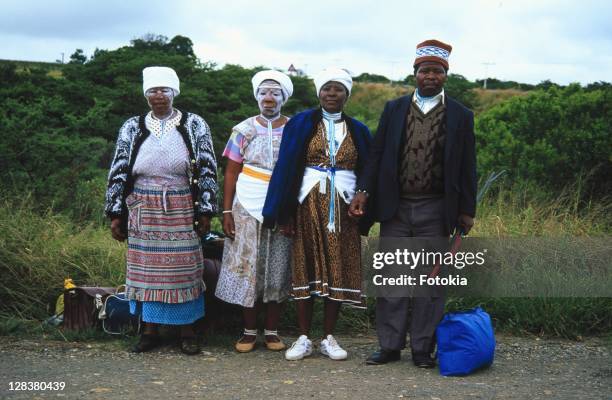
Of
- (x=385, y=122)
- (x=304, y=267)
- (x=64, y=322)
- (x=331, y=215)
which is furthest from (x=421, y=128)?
(x=64, y=322)

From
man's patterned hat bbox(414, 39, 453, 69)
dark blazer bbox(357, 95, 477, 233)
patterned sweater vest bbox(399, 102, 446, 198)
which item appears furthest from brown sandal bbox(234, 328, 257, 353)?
man's patterned hat bbox(414, 39, 453, 69)

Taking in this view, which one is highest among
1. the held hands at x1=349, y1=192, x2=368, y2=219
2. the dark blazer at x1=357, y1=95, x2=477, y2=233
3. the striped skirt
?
the dark blazer at x1=357, y1=95, x2=477, y2=233

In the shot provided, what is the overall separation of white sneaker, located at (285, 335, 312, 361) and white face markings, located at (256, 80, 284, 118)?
65.0 inches

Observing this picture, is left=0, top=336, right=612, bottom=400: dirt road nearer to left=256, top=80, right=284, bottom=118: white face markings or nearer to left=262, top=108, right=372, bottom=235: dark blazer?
left=262, top=108, right=372, bottom=235: dark blazer

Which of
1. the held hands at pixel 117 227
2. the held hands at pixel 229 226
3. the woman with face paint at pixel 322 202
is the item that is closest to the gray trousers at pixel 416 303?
the woman with face paint at pixel 322 202

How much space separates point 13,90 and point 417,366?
16.6 m

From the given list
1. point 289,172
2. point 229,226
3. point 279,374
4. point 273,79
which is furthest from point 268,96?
point 279,374

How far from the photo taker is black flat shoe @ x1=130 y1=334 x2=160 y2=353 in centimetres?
611

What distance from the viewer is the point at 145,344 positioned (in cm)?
612

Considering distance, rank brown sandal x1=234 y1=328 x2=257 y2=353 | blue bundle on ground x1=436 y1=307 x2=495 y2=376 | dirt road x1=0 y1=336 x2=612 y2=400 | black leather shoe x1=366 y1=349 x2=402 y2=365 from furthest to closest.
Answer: brown sandal x1=234 y1=328 x2=257 y2=353 → black leather shoe x1=366 y1=349 x2=402 y2=365 → blue bundle on ground x1=436 y1=307 x2=495 y2=376 → dirt road x1=0 y1=336 x2=612 y2=400

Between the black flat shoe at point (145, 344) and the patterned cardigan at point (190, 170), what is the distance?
0.86 metres

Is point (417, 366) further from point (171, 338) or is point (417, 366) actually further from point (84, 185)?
point (84, 185)

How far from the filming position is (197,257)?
245 inches

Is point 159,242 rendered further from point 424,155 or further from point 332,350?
point 424,155
